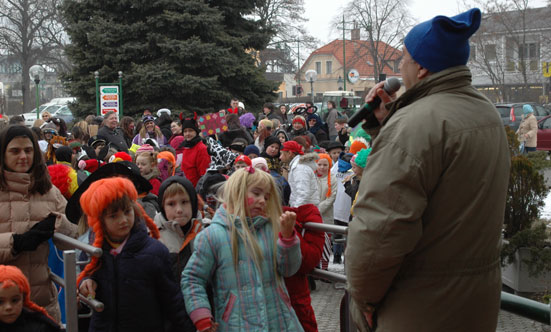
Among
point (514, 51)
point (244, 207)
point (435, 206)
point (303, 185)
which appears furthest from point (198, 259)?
point (514, 51)

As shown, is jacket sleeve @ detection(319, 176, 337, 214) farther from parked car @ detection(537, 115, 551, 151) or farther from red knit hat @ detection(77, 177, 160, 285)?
parked car @ detection(537, 115, 551, 151)

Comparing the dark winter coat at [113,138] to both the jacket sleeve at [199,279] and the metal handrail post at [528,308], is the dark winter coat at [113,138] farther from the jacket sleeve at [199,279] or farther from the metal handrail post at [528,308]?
the metal handrail post at [528,308]

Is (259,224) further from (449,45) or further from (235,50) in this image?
(235,50)

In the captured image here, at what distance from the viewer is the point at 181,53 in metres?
20.9

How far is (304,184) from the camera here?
8664mm

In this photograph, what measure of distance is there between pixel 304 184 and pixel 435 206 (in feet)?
20.4

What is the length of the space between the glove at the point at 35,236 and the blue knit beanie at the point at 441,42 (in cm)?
287

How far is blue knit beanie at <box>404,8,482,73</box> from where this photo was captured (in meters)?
2.55

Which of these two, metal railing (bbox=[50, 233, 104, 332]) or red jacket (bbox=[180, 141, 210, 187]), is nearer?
metal railing (bbox=[50, 233, 104, 332])

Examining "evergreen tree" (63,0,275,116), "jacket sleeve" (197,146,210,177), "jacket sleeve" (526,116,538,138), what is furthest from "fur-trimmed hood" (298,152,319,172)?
"jacket sleeve" (526,116,538,138)

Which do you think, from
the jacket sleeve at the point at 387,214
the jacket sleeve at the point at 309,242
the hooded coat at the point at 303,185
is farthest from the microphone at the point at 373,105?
the hooded coat at the point at 303,185

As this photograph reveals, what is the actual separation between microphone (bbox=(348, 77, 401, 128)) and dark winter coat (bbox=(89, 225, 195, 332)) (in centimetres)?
161

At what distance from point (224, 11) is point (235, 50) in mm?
1315

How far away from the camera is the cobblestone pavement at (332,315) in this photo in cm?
607
